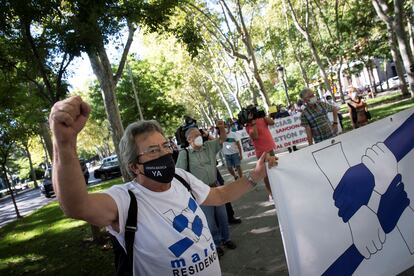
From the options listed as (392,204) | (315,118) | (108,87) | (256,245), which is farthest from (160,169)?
(108,87)

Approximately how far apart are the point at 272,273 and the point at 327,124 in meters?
3.19

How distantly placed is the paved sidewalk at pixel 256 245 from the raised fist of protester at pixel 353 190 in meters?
1.62

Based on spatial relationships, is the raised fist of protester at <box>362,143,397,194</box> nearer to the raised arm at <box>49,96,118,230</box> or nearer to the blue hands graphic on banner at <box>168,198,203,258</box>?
the blue hands graphic on banner at <box>168,198,203,258</box>

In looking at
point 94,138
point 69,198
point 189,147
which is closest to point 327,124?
point 189,147

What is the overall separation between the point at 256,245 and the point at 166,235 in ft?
11.5

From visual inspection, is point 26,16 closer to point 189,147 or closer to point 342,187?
point 189,147

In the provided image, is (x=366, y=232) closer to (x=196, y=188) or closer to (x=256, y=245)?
(x=196, y=188)

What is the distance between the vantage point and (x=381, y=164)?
3223 mm

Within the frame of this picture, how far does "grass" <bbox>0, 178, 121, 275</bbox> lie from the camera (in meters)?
6.43

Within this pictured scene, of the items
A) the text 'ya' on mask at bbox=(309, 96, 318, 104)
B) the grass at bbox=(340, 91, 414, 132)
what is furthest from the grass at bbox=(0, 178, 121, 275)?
the grass at bbox=(340, 91, 414, 132)

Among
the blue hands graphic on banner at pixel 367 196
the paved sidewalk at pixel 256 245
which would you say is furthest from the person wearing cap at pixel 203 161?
the blue hands graphic on banner at pixel 367 196

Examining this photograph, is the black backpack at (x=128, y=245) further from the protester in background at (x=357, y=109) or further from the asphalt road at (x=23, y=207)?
the asphalt road at (x=23, y=207)

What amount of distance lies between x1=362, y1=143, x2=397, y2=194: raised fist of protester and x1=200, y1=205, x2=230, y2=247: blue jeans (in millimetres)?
2380

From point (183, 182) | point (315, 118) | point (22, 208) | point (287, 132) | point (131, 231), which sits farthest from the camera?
point (22, 208)
